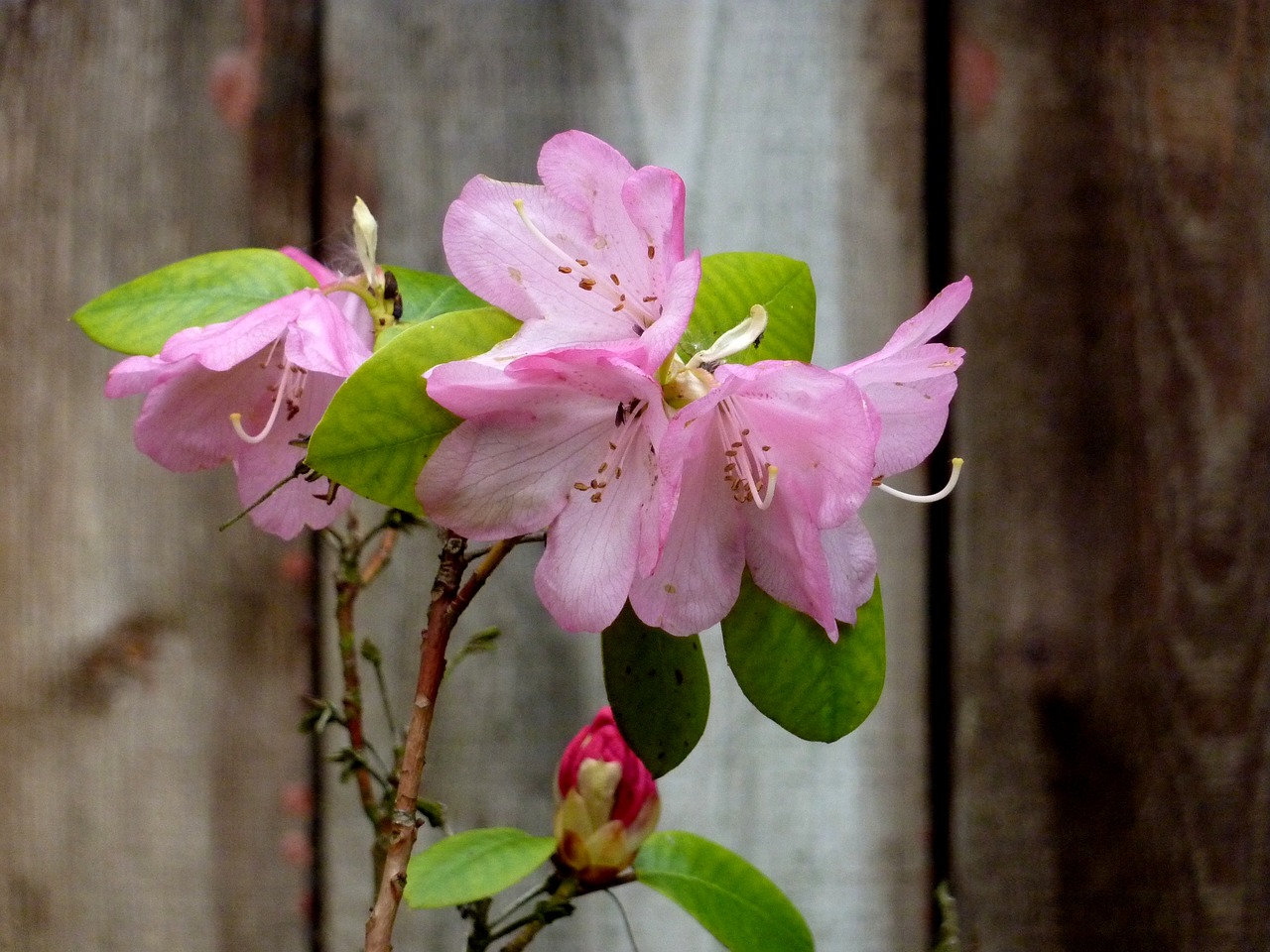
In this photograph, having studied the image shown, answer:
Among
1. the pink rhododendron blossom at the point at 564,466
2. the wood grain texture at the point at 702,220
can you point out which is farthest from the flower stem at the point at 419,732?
the wood grain texture at the point at 702,220

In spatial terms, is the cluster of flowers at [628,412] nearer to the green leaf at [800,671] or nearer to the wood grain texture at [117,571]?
the green leaf at [800,671]

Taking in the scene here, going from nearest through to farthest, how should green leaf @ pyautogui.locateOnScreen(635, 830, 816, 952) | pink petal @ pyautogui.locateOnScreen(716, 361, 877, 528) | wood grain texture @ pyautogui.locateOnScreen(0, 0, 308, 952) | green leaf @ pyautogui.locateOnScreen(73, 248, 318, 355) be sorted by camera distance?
1. pink petal @ pyautogui.locateOnScreen(716, 361, 877, 528)
2. green leaf @ pyautogui.locateOnScreen(73, 248, 318, 355)
3. green leaf @ pyautogui.locateOnScreen(635, 830, 816, 952)
4. wood grain texture @ pyautogui.locateOnScreen(0, 0, 308, 952)

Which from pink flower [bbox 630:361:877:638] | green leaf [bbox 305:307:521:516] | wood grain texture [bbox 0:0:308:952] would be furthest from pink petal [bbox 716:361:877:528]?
wood grain texture [bbox 0:0:308:952]

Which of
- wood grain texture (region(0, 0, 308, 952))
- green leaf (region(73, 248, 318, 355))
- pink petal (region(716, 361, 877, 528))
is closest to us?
pink petal (region(716, 361, 877, 528))

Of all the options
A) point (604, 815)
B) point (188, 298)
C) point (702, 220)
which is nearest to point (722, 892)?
point (604, 815)

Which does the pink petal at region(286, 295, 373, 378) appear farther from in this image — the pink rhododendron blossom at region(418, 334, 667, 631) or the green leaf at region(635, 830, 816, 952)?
the green leaf at region(635, 830, 816, 952)

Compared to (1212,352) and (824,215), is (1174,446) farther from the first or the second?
(824,215)

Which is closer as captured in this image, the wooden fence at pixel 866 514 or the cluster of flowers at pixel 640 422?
the cluster of flowers at pixel 640 422
